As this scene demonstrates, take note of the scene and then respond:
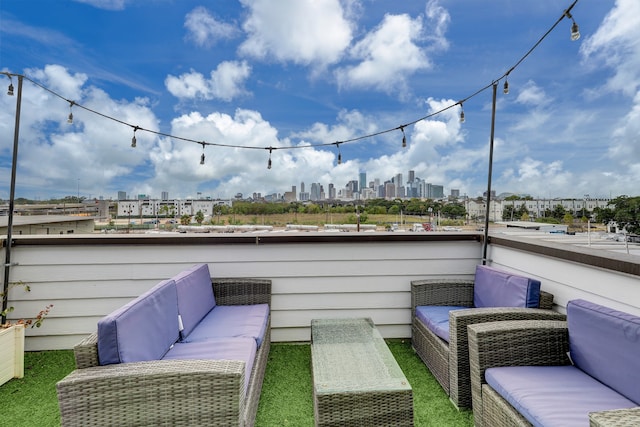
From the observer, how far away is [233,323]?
228 centimetres

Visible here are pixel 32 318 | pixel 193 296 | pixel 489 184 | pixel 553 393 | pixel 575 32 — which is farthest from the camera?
pixel 489 184

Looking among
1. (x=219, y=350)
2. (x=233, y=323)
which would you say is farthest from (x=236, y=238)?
(x=219, y=350)

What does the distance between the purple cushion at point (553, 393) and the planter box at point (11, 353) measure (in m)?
3.17

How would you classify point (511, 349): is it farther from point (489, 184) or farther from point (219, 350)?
point (489, 184)

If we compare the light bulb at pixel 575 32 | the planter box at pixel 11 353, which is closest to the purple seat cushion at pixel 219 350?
the planter box at pixel 11 353

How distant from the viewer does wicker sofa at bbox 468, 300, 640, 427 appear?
131cm

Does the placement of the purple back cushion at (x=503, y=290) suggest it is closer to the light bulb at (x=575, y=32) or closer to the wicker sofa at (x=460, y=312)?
the wicker sofa at (x=460, y=312)

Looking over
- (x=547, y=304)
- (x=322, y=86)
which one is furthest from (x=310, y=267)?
(x=322, y=86)

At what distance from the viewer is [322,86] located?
1805cm

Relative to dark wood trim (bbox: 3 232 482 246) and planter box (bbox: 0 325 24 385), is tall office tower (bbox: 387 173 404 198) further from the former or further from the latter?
planter box (bbox: 0 325 24 385)

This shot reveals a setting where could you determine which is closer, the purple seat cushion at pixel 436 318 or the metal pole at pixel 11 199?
the purple seat cushion at pixel 436 318

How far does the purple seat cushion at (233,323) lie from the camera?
2.08m

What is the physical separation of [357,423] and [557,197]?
7.34 meters

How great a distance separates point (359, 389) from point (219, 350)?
2.68ft
